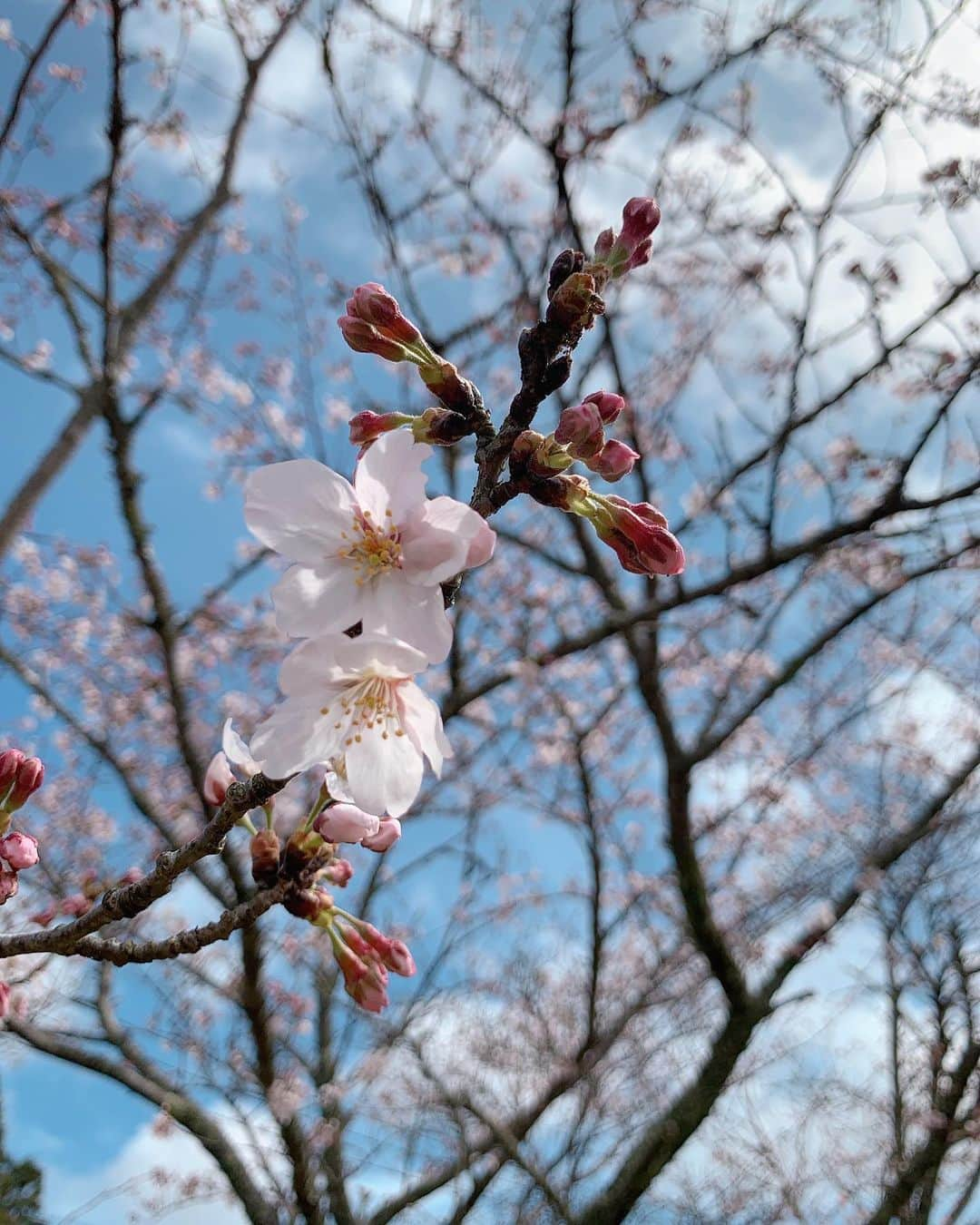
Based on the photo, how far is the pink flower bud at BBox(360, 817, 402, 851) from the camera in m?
1.35

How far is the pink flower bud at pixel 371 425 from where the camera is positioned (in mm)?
1206

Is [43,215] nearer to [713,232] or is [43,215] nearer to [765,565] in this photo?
[713,232]

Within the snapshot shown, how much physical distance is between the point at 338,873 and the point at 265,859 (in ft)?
0.39

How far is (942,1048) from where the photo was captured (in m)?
5.84

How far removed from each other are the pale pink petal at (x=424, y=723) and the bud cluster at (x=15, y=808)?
57cm

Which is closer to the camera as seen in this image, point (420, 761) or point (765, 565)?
point (420, 761)

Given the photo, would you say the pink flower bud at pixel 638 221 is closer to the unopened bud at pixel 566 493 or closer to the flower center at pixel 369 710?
the unopened bud at pixel 566 493

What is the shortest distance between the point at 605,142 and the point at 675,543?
4.26 m

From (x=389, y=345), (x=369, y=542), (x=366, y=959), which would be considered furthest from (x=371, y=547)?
(x=366, y=959)

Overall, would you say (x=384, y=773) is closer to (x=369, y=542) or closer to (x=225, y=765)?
(x=369, y=542)

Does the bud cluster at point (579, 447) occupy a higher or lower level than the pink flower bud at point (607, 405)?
lower

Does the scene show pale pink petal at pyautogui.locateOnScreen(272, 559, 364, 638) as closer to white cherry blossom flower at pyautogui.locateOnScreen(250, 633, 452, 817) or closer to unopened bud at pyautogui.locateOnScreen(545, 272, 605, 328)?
white cherry blossom flower at pyautogui.locateOnScreen(250, 633, 452, 817)

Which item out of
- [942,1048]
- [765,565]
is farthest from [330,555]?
[942,1048]

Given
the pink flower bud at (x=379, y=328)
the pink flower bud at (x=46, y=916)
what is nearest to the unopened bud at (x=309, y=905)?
the pink flower bud at (x=46, y=916)
